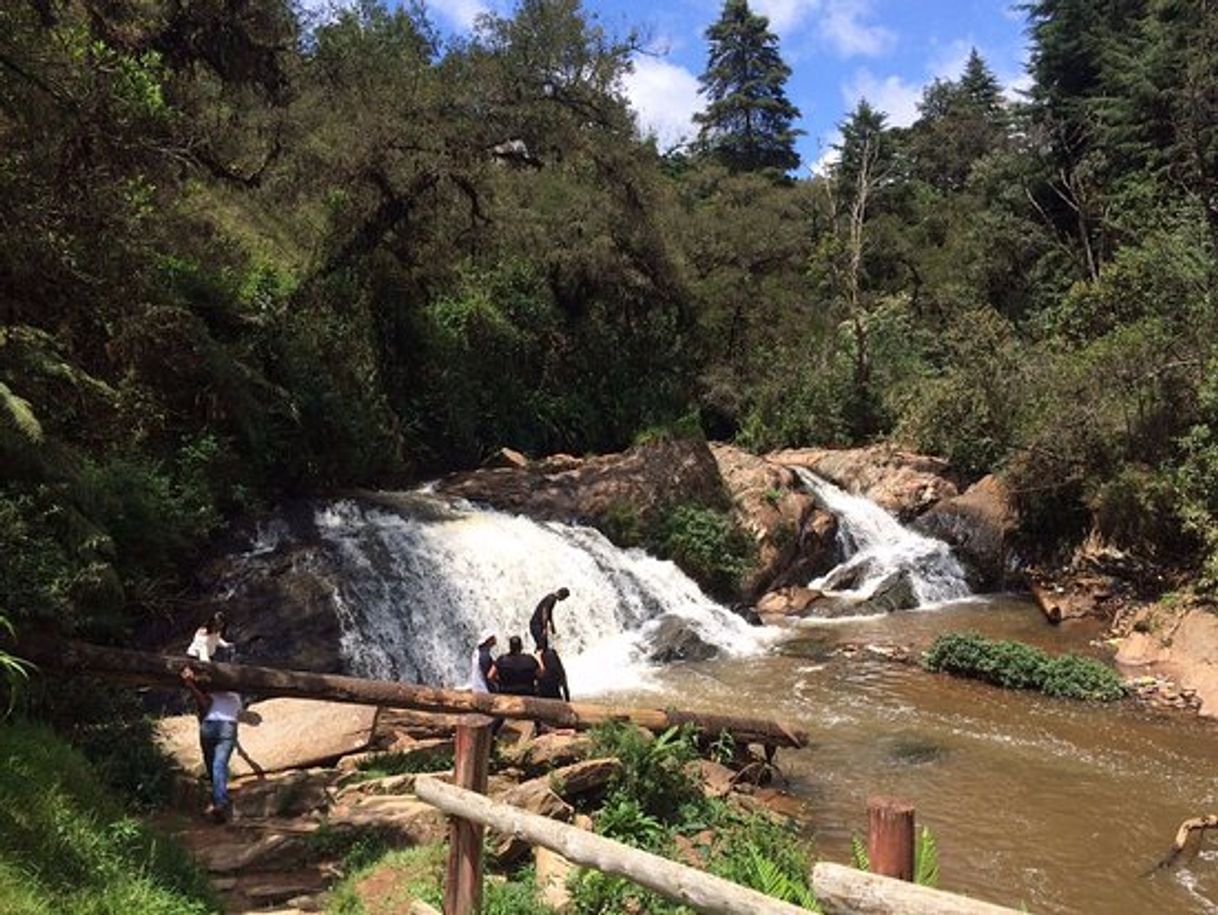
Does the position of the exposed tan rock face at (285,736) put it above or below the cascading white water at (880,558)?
below

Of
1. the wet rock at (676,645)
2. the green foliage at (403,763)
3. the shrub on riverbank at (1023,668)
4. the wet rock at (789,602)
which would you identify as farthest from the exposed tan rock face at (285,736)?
the wet rock at (789,602)

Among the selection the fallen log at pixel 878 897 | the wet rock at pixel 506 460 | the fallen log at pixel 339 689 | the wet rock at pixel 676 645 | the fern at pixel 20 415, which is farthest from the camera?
the wet rock at pixel 506 460

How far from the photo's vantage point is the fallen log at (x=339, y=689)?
311 inches

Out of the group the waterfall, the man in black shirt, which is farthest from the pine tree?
the man in black shirt

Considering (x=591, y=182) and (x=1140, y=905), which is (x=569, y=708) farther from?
(x=591, y=182)

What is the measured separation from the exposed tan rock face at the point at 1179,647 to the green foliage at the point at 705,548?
689cm

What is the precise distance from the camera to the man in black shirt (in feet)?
32.6

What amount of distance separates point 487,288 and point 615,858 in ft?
78.8

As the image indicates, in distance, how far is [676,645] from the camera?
15.8 meters

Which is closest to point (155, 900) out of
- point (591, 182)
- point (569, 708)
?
point (569, 708)

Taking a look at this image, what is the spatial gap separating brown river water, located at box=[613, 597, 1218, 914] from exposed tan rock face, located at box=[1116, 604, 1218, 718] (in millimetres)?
905

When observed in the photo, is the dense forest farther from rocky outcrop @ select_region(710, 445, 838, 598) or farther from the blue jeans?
rocky outcrop @ select_region(710, 445, 838, 598)

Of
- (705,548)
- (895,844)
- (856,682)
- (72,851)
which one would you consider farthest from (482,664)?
(705,548)

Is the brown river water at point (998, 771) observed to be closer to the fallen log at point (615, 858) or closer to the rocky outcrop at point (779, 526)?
the rocky outcrop at point (779, 526)
